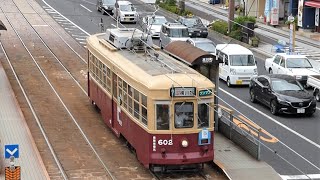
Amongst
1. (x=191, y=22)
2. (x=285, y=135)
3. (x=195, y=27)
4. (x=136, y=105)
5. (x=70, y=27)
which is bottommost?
(x=285, y=135)

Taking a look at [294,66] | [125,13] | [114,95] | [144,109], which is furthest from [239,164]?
[125,13]

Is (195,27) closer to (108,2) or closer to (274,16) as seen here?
(274,16)

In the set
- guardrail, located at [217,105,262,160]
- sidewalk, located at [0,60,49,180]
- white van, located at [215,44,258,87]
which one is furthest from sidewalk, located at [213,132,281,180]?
white van, located at [215,44,258,87]

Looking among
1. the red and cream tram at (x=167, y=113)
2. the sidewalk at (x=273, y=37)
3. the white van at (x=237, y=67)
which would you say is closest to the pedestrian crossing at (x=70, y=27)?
the sidewalk at (x=273, y=37)

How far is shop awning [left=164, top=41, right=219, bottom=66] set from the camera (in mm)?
22734

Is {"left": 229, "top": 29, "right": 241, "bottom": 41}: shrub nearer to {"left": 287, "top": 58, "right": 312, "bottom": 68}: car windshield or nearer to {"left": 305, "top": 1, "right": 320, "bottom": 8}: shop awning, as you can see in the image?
{"left": 305, "top": 1, "right": 320, "bottom": 8}: shop awning

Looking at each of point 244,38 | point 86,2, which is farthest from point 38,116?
point 86,2

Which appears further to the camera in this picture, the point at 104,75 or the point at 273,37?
the point at 273,37

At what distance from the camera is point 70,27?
51219 mm

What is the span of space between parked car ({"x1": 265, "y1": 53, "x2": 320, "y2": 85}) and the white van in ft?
4.50

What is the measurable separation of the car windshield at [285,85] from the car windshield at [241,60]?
5.11 m

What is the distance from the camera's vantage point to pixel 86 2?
66125 millimetres

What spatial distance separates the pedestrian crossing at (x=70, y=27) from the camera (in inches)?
1832

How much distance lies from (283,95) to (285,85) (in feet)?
2.55
